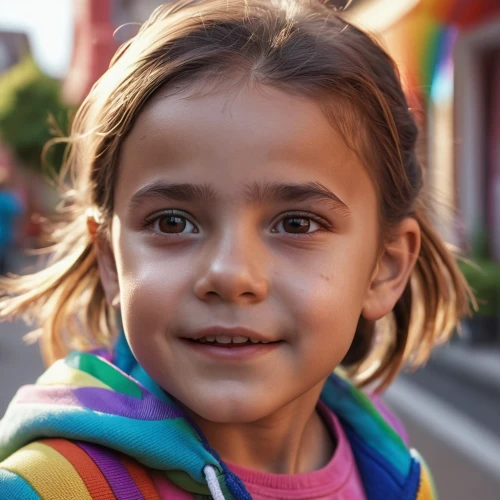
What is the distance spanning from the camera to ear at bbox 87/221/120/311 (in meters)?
1.48

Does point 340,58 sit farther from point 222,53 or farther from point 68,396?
point 68,396

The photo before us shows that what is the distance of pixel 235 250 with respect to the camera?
1.20 m

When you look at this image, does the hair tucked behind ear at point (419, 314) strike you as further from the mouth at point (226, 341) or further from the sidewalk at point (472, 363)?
the sidewalk at point (472, 363)

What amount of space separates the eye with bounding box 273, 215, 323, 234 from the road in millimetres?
2837

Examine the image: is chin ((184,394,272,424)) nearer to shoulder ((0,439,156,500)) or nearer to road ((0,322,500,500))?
shoulder ((0,439,156,500))

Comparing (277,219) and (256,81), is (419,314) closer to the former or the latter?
(277,219)

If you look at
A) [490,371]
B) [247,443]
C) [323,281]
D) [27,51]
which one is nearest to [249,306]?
[323,281]

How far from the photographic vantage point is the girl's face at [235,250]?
1.21 m

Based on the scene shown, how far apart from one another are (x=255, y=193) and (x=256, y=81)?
20 centimetres

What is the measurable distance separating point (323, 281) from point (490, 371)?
4.75 meters

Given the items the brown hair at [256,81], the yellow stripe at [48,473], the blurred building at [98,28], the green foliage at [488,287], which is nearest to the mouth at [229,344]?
the yellow stripe at [48,473]

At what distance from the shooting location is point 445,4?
627 cm

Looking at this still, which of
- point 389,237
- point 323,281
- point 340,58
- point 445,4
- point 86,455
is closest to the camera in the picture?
point 86,455

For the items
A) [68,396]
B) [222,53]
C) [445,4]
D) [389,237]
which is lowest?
[68,396]
